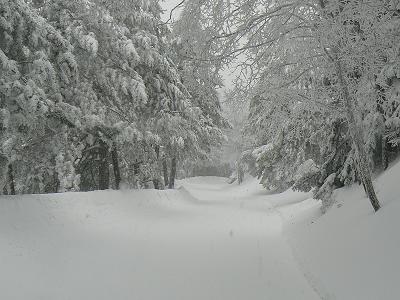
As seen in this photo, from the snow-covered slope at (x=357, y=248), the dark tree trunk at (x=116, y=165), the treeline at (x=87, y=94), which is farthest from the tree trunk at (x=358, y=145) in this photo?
the dark tree trunk at (x=116, y=165)

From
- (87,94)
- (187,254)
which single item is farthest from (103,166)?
(187,254)

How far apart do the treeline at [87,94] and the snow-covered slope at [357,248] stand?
371 centimetres

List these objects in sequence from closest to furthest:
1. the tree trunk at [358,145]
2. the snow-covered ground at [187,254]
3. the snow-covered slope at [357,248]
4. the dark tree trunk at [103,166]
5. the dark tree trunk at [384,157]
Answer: the snow-covered slope at [357,248] < the snow-covered ground at [187,254] < the tree trunk at [358,145] < the dark tree trunk at [384,157] < the dark tree trunk at [103,166]

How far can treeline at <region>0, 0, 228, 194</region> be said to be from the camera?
852 cm

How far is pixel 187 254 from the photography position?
991cm

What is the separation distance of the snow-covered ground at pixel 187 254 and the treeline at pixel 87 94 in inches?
68.0

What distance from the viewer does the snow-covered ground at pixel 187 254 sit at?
659cm

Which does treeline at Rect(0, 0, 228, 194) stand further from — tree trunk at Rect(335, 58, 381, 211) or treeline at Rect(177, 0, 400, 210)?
tree trunk at Rect(335, 58, 381, 211)

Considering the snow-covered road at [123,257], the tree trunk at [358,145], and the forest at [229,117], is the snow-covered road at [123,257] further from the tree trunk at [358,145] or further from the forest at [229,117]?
the tree trunk at [358,145]

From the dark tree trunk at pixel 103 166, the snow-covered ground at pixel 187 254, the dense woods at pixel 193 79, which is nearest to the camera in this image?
the snow-covered ground at pixel 187 254

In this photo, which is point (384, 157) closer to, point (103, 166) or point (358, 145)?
point (358, 145)

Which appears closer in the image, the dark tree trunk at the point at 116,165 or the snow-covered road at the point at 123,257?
the snow-covered road at the point at 123,257

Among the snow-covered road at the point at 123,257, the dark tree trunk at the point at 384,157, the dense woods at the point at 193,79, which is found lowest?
the snow-covered road at the point at 123,257

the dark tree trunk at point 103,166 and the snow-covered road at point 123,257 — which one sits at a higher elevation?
the dark tree trunk at point 103,166
